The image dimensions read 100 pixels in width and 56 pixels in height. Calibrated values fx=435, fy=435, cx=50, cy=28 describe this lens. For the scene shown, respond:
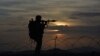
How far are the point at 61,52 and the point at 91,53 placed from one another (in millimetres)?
3153

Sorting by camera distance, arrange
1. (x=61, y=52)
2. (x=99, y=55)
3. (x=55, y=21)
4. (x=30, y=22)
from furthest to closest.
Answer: (x=61, y=52), (x=99, y=55), (x=55, y=21), (x=30, y=22)

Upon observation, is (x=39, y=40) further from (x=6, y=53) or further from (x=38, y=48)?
(x=6, y=53)

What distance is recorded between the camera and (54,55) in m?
33.0

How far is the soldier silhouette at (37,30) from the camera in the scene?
25653 mm

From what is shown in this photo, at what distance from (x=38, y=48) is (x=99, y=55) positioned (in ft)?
25.7

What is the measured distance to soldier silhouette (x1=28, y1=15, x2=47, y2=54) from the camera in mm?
25653

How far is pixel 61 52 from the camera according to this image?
118 feet

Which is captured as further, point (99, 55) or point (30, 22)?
point (99, 55)

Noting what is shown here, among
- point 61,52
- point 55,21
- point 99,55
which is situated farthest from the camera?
point 61,52

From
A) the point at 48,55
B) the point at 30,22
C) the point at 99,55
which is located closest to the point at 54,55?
the point at 48,55

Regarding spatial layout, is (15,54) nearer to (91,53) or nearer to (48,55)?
(48,55)

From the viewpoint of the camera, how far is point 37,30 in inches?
1022

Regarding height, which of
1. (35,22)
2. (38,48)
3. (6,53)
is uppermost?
(35,22)

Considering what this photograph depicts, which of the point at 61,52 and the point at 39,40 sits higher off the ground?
the point at 39,40
